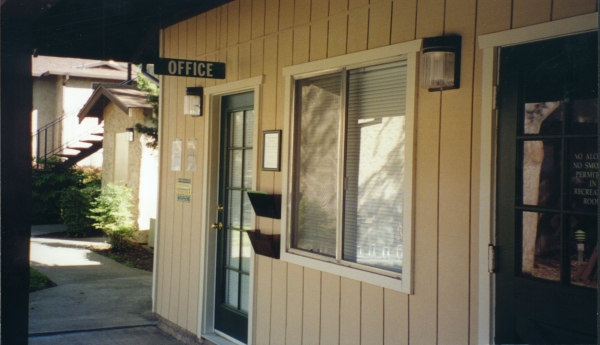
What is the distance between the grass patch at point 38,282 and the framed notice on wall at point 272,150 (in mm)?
4871

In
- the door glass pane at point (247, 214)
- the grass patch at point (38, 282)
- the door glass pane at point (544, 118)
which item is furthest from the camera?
the grass patch at point (38, 282)

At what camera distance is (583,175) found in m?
2.58

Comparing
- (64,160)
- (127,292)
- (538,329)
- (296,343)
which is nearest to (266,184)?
(296,343)

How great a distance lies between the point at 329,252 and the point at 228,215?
1.55 m

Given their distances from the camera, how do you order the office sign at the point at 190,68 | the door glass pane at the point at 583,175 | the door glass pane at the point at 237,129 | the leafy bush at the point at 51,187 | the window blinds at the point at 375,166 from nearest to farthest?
the door glass pane at the point at 583,175
the window blinds at the point at 375,166
the office sign at the point at 190,68
the door glass pane at the point at 237,129
the leafy bush at the point at 51,187

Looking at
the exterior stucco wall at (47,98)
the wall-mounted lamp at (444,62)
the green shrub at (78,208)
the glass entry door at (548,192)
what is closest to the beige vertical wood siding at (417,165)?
the wall-mounted lamp at (444,62)

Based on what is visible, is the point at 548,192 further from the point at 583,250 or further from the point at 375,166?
the point at 375,166

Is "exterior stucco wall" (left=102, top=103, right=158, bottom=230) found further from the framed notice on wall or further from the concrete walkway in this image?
the framed notice on wall

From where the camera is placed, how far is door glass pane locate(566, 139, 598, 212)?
2545mm

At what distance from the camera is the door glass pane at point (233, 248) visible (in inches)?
204

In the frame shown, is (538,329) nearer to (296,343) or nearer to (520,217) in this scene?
(520,217)

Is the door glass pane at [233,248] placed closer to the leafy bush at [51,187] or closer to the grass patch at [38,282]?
the grass patch at [38,282]

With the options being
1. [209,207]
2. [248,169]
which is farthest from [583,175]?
[209,207]

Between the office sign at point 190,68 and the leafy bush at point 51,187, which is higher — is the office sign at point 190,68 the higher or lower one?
the higher one
